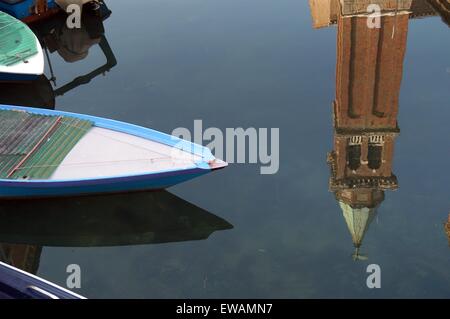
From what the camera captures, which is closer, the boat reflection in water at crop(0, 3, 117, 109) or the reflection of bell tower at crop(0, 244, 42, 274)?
the reflection of bell tower at crop(0, 244, 42, 274)

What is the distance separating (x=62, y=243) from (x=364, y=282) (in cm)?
1267

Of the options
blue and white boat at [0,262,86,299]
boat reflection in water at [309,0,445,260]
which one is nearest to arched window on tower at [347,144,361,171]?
boat reflection in water at [309,0,445,260]

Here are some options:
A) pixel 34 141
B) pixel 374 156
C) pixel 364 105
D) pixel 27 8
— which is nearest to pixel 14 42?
Result: pixel 27 8

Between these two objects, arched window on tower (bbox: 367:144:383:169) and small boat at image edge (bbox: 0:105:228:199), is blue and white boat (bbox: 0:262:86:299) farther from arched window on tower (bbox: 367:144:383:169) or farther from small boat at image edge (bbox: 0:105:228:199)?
arched window on tower (bbox: 367:144:383:169)

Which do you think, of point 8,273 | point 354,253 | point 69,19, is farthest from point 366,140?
point 69,19

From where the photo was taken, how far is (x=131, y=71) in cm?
3572

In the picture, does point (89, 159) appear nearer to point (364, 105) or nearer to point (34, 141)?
point (34, 141)

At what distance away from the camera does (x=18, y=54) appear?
3077cm

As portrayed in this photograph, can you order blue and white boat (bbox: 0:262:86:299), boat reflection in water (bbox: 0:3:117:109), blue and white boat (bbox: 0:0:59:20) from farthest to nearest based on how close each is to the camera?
blue and white boat (bbox: 0:0:59:20)
boat reflection in water (bbox: 0:3:117:109)
blue and white boat (bbox: 0:262:86:299)

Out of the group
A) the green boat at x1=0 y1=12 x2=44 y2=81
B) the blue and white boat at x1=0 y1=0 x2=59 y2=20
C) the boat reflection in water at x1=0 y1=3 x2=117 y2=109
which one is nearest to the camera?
the green boat at x1=0 y1=12 x2=44 y2=81

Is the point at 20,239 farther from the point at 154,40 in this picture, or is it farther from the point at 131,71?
the point at 154,40

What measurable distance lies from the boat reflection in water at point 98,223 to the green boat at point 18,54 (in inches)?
372

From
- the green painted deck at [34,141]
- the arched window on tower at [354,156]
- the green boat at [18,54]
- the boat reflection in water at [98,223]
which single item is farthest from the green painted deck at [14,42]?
the arched window on tower at [354,156]

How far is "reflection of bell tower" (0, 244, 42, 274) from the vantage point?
69.8 feet
